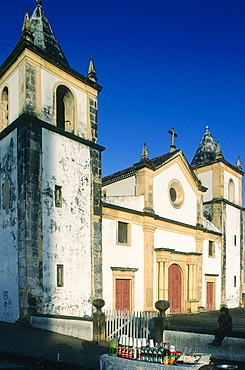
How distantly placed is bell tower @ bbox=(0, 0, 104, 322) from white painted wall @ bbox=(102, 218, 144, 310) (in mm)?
968

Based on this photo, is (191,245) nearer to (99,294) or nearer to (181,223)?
(181,223)

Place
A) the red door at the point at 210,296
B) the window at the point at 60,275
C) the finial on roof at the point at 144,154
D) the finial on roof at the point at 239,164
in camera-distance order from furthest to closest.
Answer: the finial on roof at the point at 239,164, the red door at the point at 210,296, the finial on roof at the point at 144,154, the window at the point at 60,275

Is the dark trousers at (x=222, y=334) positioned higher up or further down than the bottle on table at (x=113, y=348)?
further down

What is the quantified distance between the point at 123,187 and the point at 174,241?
15.6 feet

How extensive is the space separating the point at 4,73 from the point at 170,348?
14688 millimetres

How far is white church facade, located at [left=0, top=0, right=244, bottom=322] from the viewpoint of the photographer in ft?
46.8

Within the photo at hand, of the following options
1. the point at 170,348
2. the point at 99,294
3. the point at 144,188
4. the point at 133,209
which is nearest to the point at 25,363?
the point at 170,348

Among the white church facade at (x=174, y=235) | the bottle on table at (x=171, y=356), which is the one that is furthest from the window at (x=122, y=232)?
the bottle on table at (x=171, y=356)

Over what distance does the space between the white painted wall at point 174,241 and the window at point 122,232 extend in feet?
8.20

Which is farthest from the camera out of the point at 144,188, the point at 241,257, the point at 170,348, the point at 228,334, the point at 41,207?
the point at 241,257

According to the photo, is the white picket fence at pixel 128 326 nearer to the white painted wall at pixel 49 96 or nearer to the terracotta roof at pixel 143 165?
the white painted wall at pixel 49 96

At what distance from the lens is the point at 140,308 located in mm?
19250

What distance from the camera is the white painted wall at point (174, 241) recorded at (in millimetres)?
21438

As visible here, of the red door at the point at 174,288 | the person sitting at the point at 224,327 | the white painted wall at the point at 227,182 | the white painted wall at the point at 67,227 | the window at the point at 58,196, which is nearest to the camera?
the person sitting at the point at 224,327
